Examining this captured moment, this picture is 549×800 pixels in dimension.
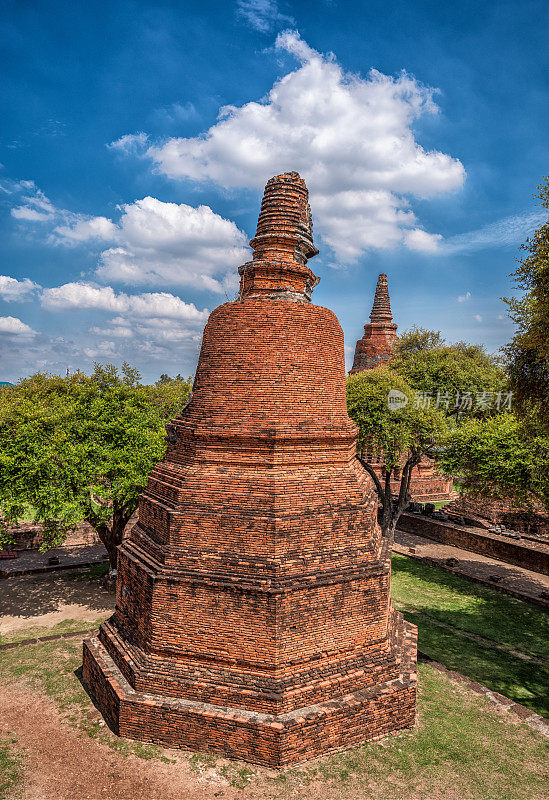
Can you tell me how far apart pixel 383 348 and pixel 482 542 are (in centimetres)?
1596

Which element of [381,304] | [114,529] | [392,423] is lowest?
[114,529]

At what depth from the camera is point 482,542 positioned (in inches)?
825

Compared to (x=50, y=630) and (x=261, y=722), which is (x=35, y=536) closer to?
(x=50, y=630)

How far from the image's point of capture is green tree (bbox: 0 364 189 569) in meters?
12.7

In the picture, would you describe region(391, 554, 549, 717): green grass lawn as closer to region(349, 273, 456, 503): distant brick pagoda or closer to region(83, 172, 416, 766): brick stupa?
region(83, 172, 416, 766): brick stupa

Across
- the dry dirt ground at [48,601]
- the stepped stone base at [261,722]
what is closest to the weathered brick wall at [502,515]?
the stepped stone base at [261,722]

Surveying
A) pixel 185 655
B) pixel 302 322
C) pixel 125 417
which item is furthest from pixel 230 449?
pixel 125 417

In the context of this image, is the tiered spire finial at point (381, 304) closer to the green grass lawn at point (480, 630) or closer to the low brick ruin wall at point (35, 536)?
the green grass lawn at point (480, 630)

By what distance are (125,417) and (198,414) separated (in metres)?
6.59

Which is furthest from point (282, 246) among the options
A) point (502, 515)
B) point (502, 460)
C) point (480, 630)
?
point (502, 515)

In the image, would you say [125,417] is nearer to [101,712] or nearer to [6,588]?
[6,588]

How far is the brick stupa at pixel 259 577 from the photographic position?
7578 millimetres

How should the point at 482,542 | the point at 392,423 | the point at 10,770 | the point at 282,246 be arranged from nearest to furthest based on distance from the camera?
the point at 10,770, the point at 282,246, the point at 392,423, the point at 482,542

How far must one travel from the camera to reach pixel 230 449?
8711 mm
